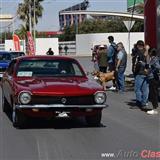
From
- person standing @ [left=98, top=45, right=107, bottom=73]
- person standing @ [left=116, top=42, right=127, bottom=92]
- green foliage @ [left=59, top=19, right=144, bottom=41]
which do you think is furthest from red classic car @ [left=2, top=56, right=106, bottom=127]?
green foliage @ [left=59, top=19, right=144, bottom=41]

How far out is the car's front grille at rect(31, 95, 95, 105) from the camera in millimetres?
11367

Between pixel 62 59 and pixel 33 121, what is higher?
pixel 62 59

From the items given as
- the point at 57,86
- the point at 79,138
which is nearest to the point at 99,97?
the point at 57,86

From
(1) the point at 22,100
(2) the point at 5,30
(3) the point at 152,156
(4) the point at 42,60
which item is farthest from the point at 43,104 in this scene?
(2) the point at 5,30

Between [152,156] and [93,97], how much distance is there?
291cm

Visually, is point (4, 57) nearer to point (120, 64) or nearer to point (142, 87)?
point (120, 64)

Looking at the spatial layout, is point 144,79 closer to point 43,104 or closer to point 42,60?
point 42,60

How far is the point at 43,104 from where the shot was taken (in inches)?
448

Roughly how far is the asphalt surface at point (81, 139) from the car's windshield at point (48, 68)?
3.51 feet

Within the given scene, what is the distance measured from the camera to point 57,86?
11.6 metres

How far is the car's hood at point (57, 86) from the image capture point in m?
11.4

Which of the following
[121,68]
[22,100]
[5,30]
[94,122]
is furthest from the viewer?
[5,30]

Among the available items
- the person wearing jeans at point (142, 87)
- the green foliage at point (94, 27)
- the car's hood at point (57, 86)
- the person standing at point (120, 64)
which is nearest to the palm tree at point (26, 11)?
the green foliage at point (94, 27)

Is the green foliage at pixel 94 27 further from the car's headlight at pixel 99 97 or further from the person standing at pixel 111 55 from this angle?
the car's headlight at pixel 99 97
